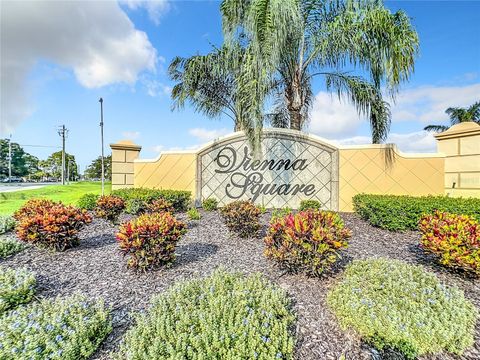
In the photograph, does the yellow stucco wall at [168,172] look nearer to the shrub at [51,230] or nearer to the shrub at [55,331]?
the shrub at [51,230]

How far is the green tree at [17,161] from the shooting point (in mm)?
56656

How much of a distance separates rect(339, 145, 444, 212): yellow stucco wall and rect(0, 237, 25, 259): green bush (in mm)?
8882

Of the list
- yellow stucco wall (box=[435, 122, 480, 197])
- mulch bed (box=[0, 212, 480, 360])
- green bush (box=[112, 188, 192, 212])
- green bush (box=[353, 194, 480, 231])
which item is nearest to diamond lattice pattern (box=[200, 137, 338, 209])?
green bush (box=[112, 188, 192, 212])

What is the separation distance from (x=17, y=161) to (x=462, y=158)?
7801 centimetres

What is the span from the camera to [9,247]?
16.8 ft

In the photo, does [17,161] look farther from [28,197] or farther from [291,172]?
[291,172]

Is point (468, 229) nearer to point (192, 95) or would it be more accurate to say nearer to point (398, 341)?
point (398, 341)

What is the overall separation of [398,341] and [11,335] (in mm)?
3868

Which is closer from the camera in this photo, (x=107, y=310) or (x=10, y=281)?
(x=107, y=310)

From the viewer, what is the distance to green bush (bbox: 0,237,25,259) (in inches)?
196

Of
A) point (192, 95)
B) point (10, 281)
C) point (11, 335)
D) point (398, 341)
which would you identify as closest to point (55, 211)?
point (10, 281)

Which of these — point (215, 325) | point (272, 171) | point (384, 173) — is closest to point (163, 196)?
point (272, 171)

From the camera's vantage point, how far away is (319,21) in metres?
8.35

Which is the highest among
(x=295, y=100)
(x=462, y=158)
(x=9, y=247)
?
(x=295, y=100)
